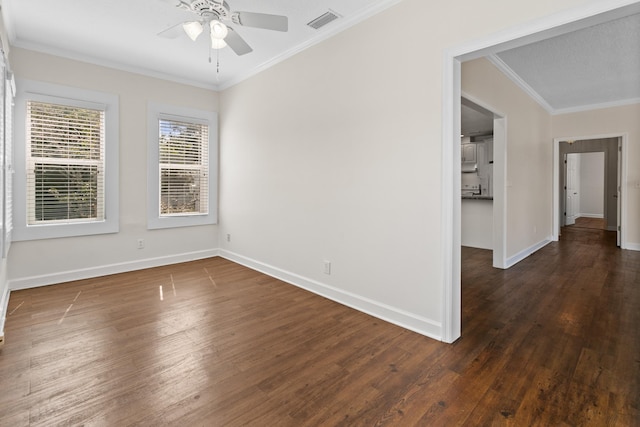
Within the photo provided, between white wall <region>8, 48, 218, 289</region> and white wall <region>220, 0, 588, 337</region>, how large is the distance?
95 centimetres

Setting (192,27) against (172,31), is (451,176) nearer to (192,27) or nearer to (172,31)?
(192,27)

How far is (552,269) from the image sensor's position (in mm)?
4293

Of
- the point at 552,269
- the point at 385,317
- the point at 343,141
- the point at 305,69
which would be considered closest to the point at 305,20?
the point at 305,69

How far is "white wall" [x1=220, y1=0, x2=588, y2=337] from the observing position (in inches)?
94.2

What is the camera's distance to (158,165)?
177 inches

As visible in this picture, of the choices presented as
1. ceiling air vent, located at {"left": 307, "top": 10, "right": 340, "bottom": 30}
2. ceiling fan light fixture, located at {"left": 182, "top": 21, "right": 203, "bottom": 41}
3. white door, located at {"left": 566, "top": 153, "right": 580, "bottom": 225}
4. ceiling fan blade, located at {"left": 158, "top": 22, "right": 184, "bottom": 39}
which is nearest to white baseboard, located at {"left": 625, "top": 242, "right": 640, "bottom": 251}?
white door, located at {"left": 566, "top": 153, "right": 580, "bottom": 225}

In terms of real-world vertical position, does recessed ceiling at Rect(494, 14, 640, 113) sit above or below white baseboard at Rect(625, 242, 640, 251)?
above

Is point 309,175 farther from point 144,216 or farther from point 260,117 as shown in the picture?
point 144,216

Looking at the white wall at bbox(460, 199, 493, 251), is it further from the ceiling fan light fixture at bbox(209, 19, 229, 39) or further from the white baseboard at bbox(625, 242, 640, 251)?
the ceiling fan light fixture at bbox(209, 19, 229, 39)

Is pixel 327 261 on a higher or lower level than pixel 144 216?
lower

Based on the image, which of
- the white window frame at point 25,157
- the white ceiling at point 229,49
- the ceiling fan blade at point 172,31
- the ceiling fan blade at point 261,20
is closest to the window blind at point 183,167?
the white window frame at point 25,157

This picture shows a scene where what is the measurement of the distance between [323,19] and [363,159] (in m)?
1.38

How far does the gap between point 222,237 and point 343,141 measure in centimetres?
294

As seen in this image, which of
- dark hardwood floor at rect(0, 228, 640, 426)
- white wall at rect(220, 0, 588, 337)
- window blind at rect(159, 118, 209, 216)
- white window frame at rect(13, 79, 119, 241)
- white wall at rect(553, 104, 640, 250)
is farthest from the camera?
white wall at rect(553, 104, 640, 250)
